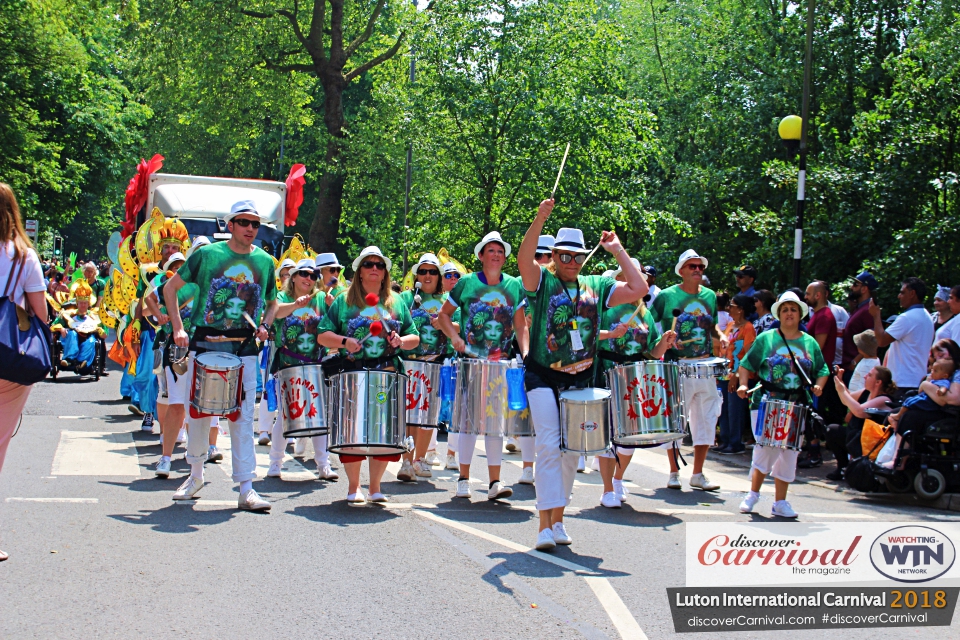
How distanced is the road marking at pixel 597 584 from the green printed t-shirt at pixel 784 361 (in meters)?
2.71

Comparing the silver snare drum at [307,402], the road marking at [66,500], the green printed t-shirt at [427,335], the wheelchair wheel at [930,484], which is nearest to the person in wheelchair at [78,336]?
the green printed t-shirt at [427,335]

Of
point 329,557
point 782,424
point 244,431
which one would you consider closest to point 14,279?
point 329,557

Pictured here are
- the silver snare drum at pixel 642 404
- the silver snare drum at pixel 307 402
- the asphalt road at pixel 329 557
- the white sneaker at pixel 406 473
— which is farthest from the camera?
the white sneaker at pixel 406 473

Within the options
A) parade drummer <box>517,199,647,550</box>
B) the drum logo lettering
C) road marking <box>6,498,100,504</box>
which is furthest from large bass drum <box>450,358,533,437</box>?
road marking <box>6,498,100,504</box>

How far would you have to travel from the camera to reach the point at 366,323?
8.78m

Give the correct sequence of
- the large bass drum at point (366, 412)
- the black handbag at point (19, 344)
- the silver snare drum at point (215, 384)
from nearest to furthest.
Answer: the black handbag at point (19, 344)
the silver snare drum at point (215, 384)
the large bass drum at point (366, 412)

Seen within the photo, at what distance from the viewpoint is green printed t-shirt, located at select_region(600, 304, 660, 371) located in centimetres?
963

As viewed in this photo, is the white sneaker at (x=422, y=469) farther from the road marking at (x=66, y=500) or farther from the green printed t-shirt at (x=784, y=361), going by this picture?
the green printed t-shirt at (x=784, y=361)

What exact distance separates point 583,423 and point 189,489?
3393mm

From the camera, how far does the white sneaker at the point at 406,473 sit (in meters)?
10.5

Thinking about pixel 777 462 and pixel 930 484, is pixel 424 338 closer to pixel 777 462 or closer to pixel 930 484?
pixel 777 462

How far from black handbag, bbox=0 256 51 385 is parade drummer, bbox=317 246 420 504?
8.84ft

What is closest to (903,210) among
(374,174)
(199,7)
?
(374,174)

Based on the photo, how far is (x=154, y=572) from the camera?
6414mm
